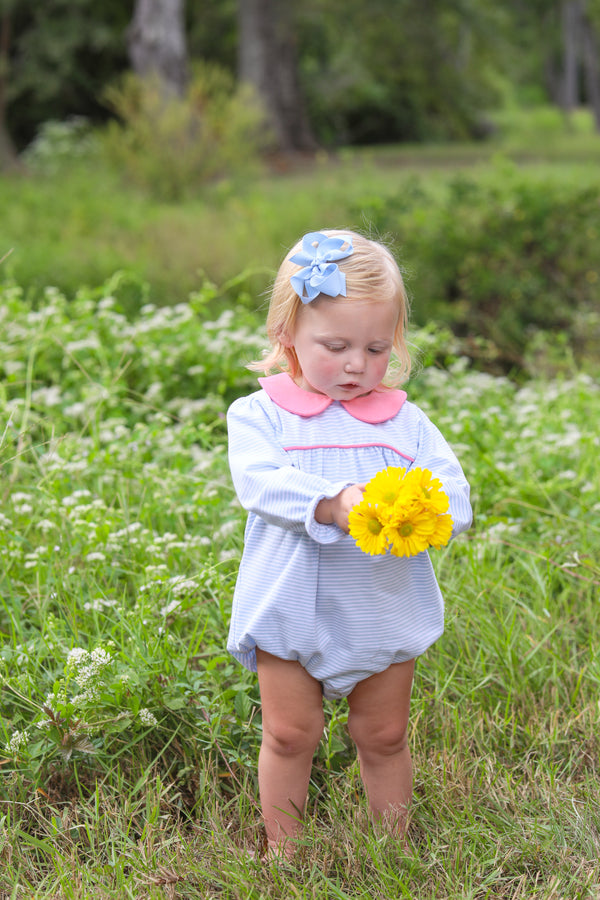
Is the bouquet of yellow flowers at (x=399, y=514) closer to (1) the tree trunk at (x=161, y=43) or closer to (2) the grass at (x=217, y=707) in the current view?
(2) the grass at (x=217, y=707)

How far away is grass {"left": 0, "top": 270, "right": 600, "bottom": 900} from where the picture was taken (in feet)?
6.67

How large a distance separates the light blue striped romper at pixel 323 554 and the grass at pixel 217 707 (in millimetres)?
450

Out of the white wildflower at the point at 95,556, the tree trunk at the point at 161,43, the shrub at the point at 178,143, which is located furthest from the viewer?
the tree trunk at the point at 161,43

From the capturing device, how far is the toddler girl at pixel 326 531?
6.21ft

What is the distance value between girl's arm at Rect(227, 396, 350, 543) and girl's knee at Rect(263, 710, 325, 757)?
1.48ft

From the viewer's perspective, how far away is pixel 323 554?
1907 mm

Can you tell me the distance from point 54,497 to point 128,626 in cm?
73

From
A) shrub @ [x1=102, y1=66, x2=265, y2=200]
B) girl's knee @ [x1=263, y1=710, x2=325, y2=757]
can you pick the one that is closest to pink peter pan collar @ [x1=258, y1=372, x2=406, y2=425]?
girl's knee @ [x1=263, y1=710, x2=325, y2=757]

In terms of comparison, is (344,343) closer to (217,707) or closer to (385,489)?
(385,489)

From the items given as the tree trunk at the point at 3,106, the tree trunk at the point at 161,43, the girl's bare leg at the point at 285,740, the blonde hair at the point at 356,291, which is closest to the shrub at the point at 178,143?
the tree trunk at the point at 161,43

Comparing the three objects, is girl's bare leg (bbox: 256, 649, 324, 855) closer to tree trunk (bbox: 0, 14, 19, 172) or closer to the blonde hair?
the blonde hair

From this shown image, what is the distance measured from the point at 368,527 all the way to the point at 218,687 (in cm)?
94

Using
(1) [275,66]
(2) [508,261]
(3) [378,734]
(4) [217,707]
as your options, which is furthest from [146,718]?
(1) [275,66]

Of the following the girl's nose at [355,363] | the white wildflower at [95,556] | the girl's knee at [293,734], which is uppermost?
the girl's nose at [355,363]
